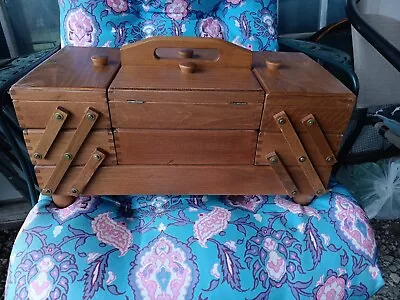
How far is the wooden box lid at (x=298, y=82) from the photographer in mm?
650

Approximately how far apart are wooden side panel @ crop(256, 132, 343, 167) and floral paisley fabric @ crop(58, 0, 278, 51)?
16.8 inches

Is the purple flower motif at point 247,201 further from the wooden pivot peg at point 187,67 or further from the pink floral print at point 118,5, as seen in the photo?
the pink floral print at point 118,5

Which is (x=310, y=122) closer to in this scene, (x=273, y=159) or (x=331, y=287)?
(x=273, y=159)

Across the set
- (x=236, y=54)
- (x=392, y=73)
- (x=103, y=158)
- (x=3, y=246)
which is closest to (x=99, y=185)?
(x=103, y=158)

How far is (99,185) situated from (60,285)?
0.19m

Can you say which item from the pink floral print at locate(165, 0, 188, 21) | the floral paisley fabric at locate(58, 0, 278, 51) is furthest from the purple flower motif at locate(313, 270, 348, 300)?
the pink floral print at locate(165, 0, 188, 21)

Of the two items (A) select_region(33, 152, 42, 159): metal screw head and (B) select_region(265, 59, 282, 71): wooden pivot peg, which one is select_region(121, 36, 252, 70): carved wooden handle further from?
(A) select_region(33, 152, 42, 159): metal screw head

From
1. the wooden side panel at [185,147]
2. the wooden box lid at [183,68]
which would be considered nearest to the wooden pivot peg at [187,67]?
the wooden box lid at [183,68]

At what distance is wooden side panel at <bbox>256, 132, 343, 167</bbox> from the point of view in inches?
27.3

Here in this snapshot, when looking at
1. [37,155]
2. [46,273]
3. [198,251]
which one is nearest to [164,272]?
[198,251]

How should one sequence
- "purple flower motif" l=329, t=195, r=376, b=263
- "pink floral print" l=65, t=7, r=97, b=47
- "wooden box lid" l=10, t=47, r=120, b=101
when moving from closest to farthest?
"wooden box lid" l=10, t=47, r=120, b=101 < "purple flower motif" l=329, t=195, r=376, b=263 < "pink floral print" l=65, t=7, r=97, b=47

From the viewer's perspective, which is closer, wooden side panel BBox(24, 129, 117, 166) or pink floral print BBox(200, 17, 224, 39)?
wooden side panel BBox(24, 129, 117, 166)

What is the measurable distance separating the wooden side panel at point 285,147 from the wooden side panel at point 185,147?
0.05 ft

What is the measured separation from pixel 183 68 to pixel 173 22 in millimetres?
400
